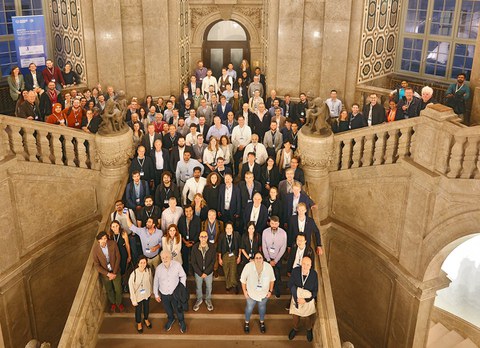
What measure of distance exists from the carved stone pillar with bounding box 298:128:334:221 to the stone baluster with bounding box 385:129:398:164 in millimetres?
1099

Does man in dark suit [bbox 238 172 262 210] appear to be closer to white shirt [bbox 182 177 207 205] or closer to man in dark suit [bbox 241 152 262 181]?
man in dark suit [bbox 241 152 262 181]

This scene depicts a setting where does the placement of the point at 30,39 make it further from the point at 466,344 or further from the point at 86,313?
the point at 466,344

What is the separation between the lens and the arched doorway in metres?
17.7

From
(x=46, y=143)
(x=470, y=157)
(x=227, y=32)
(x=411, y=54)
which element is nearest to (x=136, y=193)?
(x=46, y=143)

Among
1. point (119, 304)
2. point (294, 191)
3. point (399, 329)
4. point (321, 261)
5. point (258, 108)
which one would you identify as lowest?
point (399, 329)

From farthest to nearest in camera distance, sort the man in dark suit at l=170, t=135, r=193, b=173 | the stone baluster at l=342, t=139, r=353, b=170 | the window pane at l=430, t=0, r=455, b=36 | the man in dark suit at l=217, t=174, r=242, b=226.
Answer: the window pane at l=430, t=0, r=455, b=36, the stone baluster at l=342, t=139, r=353, b=170, the man in dark suit at l=170, t=135, r=193, b=173, the man in dark suit at l=217, t=174, r=242, b=226

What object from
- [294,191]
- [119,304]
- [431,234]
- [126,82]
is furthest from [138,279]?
[126,82]

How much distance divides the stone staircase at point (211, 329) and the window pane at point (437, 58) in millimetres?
8314

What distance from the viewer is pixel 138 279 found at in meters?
9.40

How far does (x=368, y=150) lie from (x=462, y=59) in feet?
17.8

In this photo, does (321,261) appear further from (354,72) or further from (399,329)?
(354,72)

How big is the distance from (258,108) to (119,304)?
5333mm

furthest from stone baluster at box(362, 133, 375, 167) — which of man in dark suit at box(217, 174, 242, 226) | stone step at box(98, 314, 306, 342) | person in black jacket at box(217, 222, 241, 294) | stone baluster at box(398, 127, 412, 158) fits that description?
stone step at box(98, 314, 306, 342)

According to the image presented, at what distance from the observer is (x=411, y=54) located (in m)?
16.0
